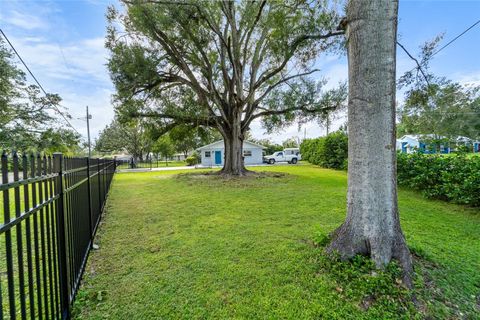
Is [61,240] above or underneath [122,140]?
underneath

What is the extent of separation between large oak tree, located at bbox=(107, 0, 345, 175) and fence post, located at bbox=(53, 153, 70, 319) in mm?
7744

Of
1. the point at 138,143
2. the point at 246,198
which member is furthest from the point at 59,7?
the point at 138,143

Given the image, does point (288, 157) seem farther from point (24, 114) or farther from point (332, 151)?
point (24, 114)

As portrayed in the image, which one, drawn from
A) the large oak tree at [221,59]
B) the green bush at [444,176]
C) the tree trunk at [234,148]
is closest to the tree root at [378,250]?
the green bush at [444,176]

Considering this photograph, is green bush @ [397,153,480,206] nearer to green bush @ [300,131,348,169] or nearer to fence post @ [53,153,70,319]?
green bush @ [300,131,348,169]

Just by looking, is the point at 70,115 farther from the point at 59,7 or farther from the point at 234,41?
the point at 234,41

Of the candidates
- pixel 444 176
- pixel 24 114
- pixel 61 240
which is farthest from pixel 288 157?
pixel 61 240

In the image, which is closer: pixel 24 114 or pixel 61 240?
pixel 61 240

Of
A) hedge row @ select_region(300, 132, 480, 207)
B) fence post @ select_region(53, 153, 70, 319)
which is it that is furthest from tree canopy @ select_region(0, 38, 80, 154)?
hedge row @ select_region(300, 132, 480, 207)

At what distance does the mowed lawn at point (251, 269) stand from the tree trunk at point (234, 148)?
744 cm

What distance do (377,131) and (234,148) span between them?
10311mm

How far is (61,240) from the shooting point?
1.89 m

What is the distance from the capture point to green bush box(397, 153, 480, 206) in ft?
17.2

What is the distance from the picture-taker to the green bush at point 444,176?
5242mm
